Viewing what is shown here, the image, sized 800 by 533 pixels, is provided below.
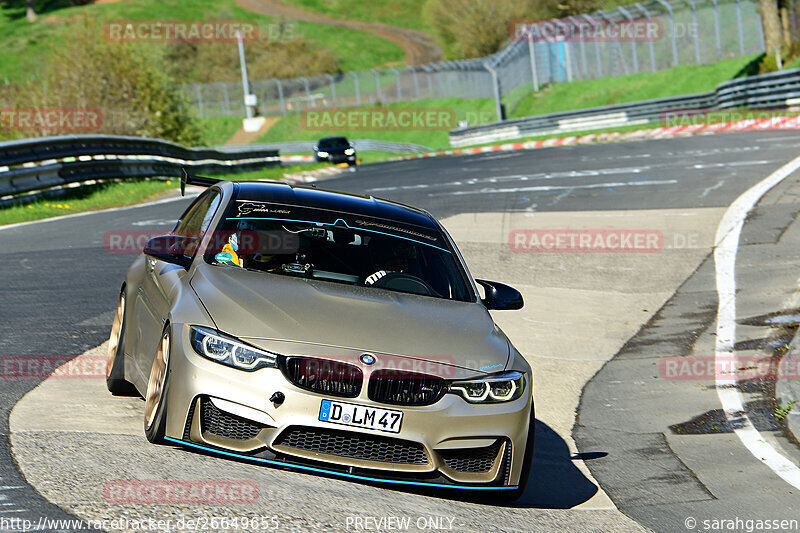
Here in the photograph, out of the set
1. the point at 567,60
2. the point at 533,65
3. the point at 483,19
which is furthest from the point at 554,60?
the point at 483,19

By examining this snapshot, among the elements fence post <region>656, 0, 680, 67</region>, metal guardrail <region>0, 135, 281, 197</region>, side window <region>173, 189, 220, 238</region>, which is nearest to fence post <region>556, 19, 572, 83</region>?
fence post <region>656, 0, 680, 67</region>

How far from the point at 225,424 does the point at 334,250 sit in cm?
169

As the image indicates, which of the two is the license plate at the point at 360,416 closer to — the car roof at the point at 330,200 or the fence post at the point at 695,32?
the car roof at the point at 330,200

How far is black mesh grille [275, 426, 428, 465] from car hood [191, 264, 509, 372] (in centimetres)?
40

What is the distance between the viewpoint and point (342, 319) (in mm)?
5539

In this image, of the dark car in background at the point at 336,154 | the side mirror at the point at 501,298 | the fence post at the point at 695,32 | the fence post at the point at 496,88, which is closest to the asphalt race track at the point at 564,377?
the side mirror at the point at 501,298

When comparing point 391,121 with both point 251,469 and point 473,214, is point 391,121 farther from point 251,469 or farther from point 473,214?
point 251,469

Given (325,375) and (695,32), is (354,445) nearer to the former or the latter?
(325,375)

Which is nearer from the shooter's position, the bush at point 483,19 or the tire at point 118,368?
the tire at point 118,368

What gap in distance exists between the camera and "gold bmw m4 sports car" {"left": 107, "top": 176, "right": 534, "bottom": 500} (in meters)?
5.14

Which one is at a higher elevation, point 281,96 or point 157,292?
point 157,292

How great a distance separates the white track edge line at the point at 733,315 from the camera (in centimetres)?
688

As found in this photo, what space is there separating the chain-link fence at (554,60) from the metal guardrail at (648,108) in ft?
22.5

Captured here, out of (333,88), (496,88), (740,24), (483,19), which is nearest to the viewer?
(740,24)
